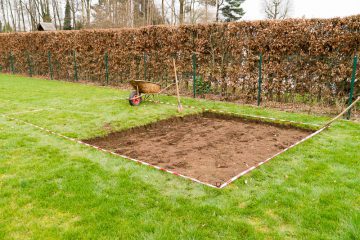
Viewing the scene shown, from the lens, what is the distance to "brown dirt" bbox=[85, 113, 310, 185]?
15.2 feet

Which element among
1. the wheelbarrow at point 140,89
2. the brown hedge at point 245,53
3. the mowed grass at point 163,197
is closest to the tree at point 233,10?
the brown hedge at point 245,53

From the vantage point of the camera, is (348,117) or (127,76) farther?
(127,76)

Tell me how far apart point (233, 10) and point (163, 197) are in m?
39.5

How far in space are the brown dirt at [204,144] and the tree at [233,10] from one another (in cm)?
3454

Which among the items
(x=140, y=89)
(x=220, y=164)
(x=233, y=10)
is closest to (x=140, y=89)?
(x=140, y=89)

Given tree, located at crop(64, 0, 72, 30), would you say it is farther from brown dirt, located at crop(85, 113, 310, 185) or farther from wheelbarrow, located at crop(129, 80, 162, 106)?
brown dirt, located at crop(85, 113, 310, 185)

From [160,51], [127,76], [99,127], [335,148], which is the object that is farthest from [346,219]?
[127,76]

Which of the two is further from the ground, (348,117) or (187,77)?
(187,77)

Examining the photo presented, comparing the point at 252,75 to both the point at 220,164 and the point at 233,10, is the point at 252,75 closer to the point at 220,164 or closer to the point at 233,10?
the point at 220,164

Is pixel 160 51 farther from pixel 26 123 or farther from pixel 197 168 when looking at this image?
pixel 197 168

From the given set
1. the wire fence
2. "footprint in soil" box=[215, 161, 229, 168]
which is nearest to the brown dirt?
"footprint in soil" box=[215, 161, 229, 168]

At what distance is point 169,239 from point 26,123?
5406mm

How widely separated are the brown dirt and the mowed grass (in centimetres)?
41

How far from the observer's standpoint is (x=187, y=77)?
11.5 metres
